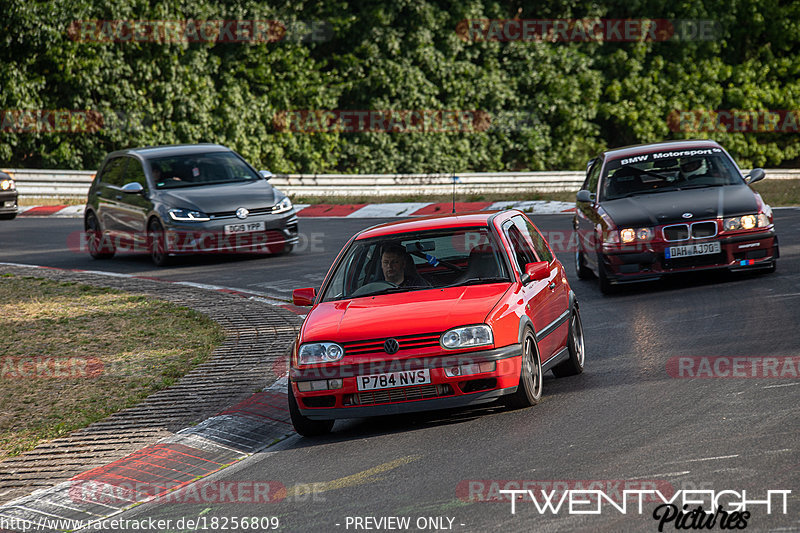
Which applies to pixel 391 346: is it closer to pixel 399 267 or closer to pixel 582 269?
pixel 399 267

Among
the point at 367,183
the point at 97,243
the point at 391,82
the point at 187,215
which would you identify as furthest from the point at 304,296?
the point at 391,82

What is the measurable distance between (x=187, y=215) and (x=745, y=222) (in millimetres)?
8170

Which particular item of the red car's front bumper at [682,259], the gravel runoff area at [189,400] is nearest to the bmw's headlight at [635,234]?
the red car's front bumper at [682,259]

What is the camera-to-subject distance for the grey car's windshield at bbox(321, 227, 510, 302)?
27.1 ft

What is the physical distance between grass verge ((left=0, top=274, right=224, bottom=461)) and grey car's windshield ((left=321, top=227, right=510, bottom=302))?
189 centimetres

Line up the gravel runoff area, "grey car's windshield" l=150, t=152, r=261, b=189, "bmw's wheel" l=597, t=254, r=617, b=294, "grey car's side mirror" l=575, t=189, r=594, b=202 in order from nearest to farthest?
the gravel runoff area < "bmw's wheel" l=597, t=254, r=617, b=294 < "grey car's side mirror" l=575, t=189, r=594, b=202 < "grey car's windshield" l=150, t=152, r=261, b=189

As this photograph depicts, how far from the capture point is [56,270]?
16922mm

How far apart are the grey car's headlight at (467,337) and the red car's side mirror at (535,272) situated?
3.14 feet

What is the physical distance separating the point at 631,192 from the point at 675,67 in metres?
26.9

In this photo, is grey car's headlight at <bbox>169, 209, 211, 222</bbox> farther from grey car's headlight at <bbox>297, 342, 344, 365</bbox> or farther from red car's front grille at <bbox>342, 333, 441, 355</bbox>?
red car's front grille at <bbox>342, 333, 441, 355</bbox>

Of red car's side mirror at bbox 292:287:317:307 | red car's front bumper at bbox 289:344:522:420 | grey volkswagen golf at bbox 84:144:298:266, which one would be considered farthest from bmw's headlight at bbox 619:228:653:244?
grey volkswagen golf at bbox 84:144:298:266

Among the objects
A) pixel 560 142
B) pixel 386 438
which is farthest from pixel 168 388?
pixel 560 142

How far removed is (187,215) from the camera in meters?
16.9

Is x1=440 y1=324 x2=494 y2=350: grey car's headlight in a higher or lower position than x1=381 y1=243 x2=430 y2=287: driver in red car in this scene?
lower
